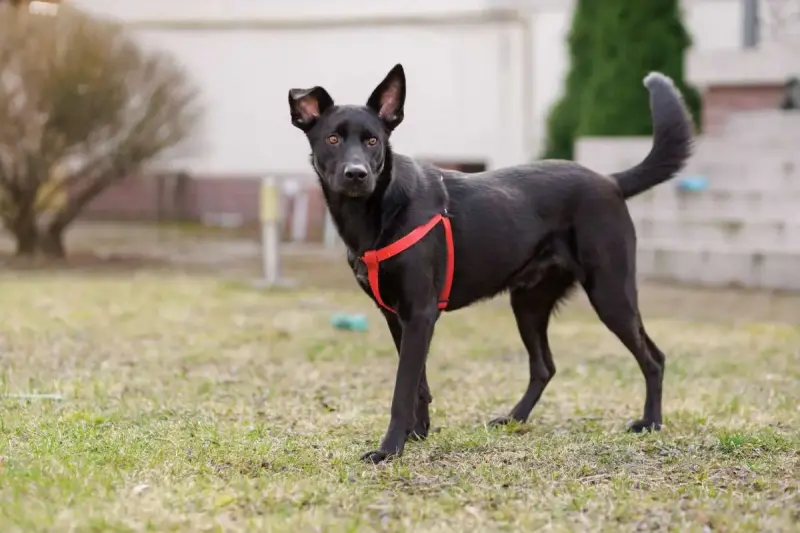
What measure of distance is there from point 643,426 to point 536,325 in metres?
0.69

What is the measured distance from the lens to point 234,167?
1983cm

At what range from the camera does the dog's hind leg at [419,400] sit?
4730mm

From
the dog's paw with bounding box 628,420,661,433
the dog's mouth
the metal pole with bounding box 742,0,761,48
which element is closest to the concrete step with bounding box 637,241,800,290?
the metal pole with bounding box 742,0,761,48

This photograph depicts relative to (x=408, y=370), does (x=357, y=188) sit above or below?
above

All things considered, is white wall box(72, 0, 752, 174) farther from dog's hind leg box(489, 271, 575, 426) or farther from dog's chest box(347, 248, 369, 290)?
dog's chest box(347, 248, 369, 290)

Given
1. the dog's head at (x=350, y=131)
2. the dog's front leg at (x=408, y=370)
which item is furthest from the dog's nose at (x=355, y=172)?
the dog's front leg at (x=408, y=370)

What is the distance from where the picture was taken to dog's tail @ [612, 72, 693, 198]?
17.3 feet

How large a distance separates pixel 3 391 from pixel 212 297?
15.6 feet

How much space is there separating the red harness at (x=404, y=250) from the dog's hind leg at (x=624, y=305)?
0.72 metres

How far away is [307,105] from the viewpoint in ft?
14.7

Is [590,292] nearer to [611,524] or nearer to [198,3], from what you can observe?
[611,524]

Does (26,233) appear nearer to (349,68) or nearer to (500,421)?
(349,68)

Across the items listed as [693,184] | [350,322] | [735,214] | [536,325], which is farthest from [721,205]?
[536,325]

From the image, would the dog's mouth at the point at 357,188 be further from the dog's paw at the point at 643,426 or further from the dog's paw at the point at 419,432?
the dog's paw at the point at 643,426
